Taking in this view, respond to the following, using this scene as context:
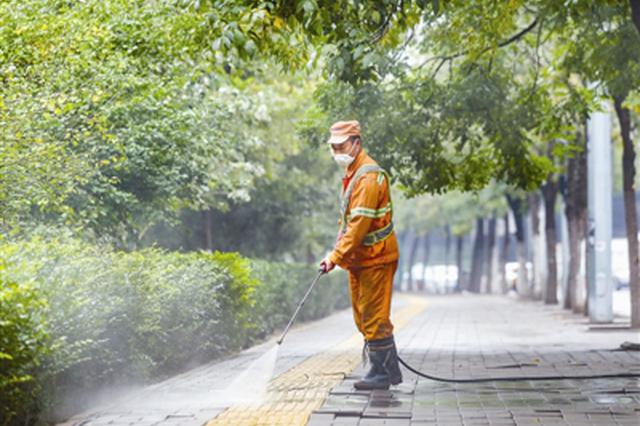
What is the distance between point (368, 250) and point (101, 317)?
2.23 meters

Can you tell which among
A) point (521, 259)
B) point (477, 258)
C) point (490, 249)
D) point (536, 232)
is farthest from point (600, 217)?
point (477, 258)

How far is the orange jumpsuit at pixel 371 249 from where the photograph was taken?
8633mm

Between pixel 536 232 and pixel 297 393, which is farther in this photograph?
pixel 536 232

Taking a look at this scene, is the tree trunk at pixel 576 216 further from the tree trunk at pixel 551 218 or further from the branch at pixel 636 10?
the branch at pixel 636 10

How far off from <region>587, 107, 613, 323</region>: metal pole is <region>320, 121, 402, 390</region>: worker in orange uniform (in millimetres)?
12366

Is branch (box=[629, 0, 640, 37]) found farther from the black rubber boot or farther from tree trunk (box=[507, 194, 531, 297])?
tree trunk (box=[507, 194, 531, 297])

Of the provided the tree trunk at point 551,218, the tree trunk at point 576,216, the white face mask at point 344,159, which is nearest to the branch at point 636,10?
the white face mask at point 344,159

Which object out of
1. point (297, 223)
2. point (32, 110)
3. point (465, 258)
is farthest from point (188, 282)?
point (465, 258)

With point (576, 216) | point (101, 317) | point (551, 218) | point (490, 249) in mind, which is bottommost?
point (101, 317)

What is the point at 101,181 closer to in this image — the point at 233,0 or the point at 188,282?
the point at 188,282

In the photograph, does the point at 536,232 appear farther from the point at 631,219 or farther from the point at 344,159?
the point at 344,159

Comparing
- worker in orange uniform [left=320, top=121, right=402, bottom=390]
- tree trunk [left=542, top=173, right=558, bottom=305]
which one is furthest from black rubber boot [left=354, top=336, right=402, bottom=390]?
tree trunk [left=542, top=173, right=558, bottom=305]

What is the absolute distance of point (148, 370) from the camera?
31.4ft

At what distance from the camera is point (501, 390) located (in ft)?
29.4
